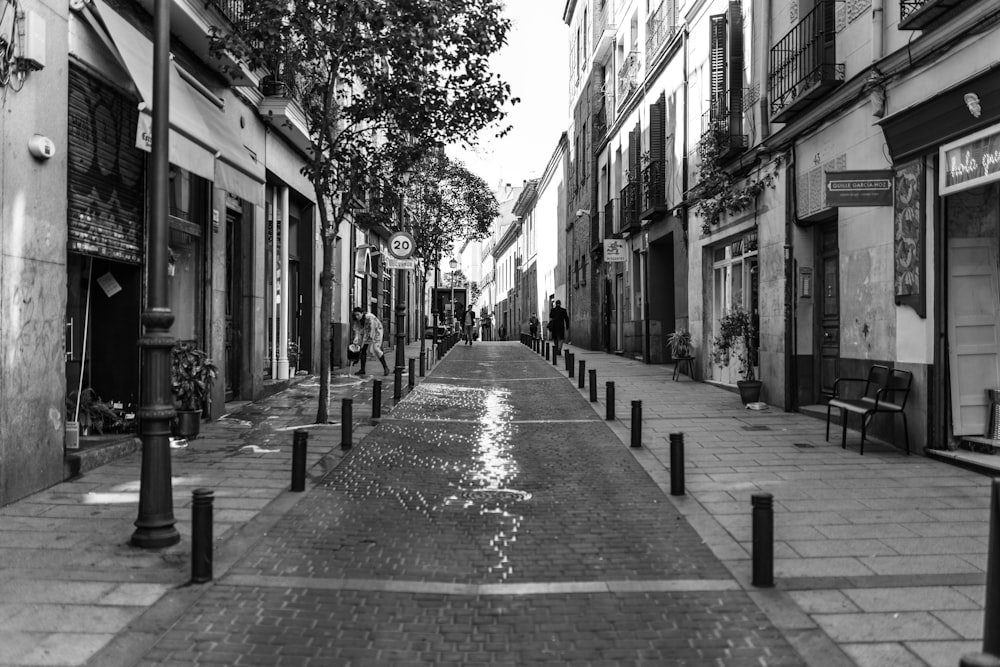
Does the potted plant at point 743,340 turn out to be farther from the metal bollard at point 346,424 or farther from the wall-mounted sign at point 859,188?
the metal bollard at point 346,424

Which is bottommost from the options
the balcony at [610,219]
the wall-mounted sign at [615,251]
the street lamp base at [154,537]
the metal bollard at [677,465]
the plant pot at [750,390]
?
the street lamp base at [154,537]

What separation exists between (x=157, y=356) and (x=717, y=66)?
41.0 feet

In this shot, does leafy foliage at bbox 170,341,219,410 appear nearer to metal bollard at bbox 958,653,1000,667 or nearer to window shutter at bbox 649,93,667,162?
metal bollard at bbox 958,653,1000,667

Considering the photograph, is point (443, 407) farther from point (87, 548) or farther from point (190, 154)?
point (87, 548)

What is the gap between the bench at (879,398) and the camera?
8.80 meters

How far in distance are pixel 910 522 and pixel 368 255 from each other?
904 inches

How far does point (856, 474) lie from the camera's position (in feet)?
26.0

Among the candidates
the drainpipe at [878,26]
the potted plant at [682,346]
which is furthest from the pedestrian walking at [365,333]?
the drainpipe at [878,26]

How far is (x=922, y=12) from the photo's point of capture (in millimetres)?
7957

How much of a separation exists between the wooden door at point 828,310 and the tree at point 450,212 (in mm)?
20402

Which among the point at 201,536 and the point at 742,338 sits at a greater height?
the point at 742,338

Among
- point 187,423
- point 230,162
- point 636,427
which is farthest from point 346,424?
point 230,162

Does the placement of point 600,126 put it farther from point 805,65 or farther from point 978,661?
point 978,661

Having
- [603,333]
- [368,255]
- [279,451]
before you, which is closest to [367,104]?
[279,451]
